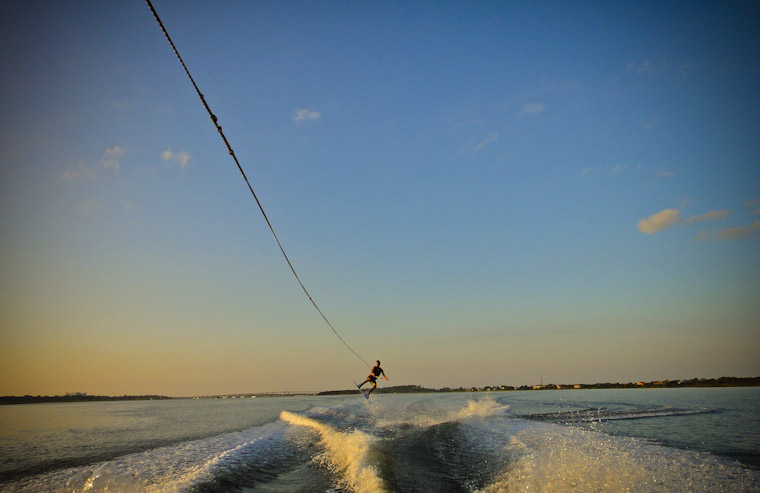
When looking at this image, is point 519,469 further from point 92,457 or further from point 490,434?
point 92,457

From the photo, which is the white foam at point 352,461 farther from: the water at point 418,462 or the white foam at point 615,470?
the white foam at point 615,470

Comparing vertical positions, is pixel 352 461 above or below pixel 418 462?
above

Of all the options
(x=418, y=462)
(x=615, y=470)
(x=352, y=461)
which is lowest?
(x=418, y=462)

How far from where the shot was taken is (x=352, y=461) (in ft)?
28.2

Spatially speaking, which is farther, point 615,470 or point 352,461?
point 352,461

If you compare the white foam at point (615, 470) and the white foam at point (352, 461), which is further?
the white foam at point (352, 461)

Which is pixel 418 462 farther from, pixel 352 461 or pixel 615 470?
pixel 615 470

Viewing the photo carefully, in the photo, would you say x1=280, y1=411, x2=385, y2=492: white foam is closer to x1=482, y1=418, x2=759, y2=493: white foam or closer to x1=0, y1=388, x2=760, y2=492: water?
x1=0, y1=388, x2=760, y2=492: water

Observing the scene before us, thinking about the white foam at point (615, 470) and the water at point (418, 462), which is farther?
the water at point (418, 462)

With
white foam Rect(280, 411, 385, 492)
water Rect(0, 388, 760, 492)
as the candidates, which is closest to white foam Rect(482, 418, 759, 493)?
water Rect(0, 388, 760, 492)

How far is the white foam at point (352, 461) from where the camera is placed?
6.88 metres

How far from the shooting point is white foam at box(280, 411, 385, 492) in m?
6.88

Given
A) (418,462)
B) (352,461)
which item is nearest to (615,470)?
(418,462)

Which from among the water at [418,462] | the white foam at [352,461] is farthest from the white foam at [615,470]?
the white foam at [352,461]
